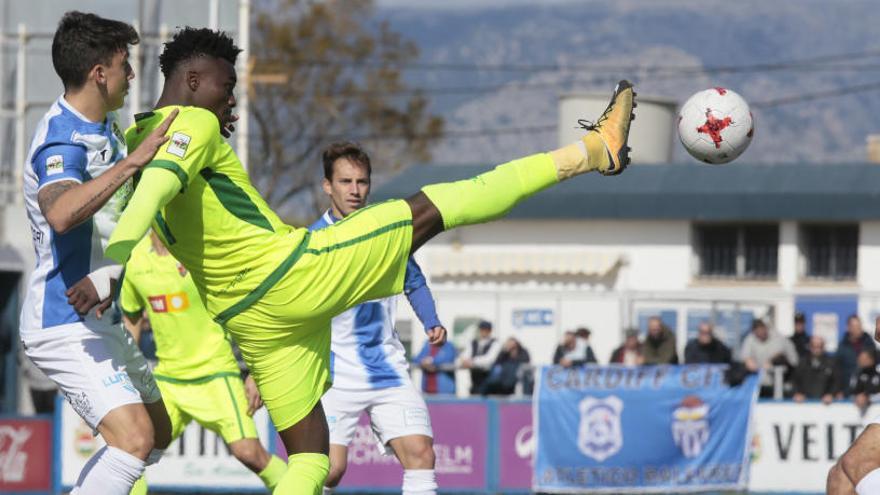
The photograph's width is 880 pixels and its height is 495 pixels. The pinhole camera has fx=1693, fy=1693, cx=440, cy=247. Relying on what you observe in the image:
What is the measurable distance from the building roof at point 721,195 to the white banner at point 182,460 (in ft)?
46.4

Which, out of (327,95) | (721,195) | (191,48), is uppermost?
(327,95)

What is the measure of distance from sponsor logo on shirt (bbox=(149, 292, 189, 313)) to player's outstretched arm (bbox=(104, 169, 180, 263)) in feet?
13.3

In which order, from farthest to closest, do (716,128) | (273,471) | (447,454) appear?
(447,454), (273,471), (716,128)

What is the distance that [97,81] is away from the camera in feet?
23.9

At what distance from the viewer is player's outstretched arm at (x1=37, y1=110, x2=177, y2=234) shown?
6.66 m

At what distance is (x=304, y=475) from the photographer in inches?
283

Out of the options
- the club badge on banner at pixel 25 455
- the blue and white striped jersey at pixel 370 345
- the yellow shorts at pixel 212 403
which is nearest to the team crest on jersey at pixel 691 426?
the club badge on banner at pixel 25 455

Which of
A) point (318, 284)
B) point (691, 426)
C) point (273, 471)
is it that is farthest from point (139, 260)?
point (691, 426)

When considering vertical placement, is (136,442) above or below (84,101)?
below

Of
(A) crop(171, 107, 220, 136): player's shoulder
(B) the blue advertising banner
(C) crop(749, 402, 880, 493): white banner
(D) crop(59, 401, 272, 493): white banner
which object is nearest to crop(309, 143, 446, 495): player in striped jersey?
(A) crop(171, 107, 220, 136): player's shoulder

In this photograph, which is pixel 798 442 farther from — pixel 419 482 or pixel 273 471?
pixel 419 482

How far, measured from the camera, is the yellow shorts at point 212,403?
34.1 ft

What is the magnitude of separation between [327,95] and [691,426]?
39690 millimetres

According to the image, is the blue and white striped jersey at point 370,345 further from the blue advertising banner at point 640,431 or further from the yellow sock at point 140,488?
the blue advertising banner at point 640,431
